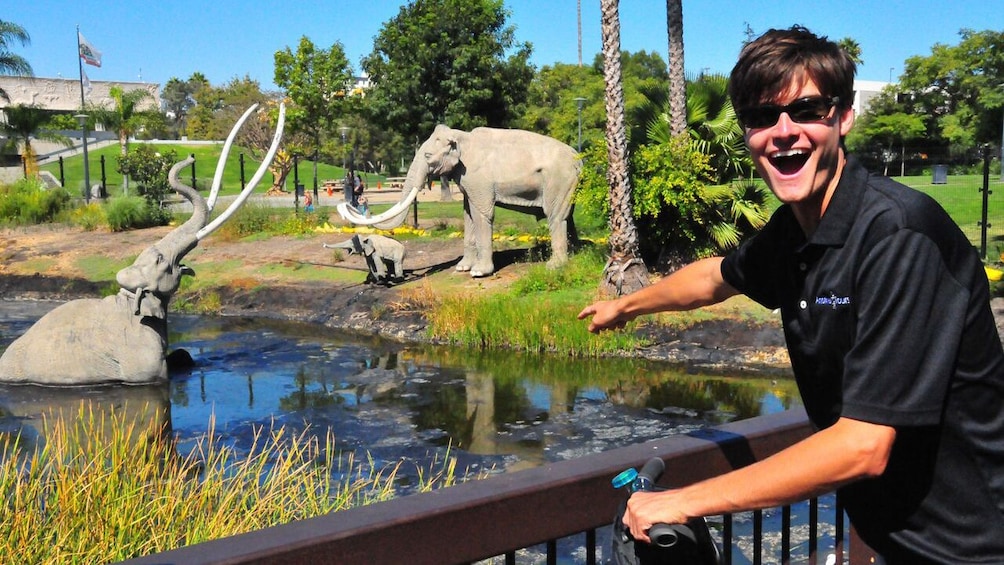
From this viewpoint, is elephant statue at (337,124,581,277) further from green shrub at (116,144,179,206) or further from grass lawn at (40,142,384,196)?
grass lawn at (40,142,384,196)

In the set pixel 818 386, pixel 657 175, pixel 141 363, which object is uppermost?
pixel 657 175

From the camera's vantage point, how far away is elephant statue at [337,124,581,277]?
15.0 meters

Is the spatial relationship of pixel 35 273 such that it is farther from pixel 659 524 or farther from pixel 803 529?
pixel 659 524

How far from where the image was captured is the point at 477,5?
91.7 ft

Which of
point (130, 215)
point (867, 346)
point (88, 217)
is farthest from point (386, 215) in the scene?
point (867, 346)

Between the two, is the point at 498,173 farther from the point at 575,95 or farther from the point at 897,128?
the point at 575,95

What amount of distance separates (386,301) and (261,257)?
4211 mm

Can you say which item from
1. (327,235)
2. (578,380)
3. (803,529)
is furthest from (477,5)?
(803,529)

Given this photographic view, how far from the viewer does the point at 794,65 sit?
1.75 meters

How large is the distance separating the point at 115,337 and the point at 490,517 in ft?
28.8

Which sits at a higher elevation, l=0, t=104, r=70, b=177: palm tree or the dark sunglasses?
l=0, t=104, r=70, b=177: palm tree

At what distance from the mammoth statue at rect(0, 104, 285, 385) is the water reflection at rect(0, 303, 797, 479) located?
0.21m

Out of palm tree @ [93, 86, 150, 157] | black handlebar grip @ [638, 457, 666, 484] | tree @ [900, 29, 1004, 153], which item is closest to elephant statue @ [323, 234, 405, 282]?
black handlebar grip @ [638, 457, 666, 484]

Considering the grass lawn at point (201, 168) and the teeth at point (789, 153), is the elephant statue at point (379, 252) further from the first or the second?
the grass lawn at point (201, 168)
